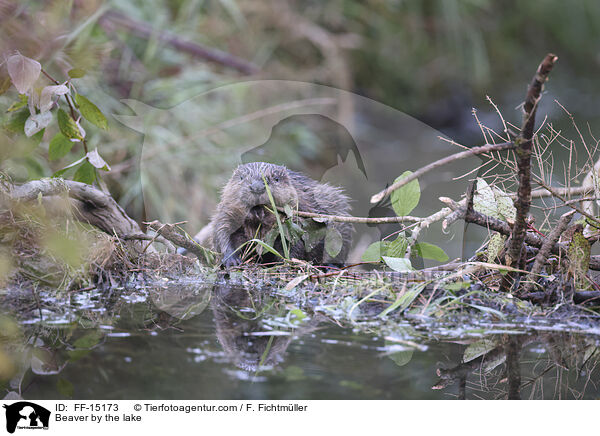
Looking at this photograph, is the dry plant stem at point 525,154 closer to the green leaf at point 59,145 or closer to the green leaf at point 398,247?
the green leaf at point 398,247

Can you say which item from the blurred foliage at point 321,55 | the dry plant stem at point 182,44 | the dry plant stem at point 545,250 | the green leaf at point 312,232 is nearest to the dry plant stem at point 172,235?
the green leaf at point 312,232

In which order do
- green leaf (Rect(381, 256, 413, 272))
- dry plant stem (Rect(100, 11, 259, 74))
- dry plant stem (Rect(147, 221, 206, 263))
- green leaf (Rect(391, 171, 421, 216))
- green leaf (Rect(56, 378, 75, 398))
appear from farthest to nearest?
1. dry plant stem (Rect(100, 11, 259, 74))
2. dry plant stem (Rect(147, 221, 206, 263))
3. green leaf (Rect(391, 171, 421, 216))
4. green leaf (Rect(381, 256, 413, 272))
5. green leaf (Rect(56, 378, 75, 398))

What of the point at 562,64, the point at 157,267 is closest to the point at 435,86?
the point at 562,64

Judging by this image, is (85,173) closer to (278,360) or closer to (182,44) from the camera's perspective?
(278,360)

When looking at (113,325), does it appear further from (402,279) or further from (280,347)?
(402,279)

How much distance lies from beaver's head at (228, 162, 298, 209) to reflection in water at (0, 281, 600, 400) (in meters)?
0.62

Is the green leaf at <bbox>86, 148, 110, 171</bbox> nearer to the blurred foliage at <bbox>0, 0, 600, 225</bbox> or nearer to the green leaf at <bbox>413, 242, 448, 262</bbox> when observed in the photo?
the green leaf at <bbox>413, 242, 448, 262</bbox>

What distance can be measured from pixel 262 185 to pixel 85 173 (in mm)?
587

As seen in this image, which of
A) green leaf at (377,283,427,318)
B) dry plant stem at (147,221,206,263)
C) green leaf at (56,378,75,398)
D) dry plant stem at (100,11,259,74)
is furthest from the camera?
dry plant stem at (100,11,259,74)

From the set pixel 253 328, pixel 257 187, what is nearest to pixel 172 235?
pixel 257 187

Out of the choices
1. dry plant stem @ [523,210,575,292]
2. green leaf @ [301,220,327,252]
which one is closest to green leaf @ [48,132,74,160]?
green leaf @ [301,220,327,252]

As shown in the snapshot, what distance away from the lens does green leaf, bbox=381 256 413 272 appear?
1.76 metres

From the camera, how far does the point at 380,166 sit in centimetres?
423

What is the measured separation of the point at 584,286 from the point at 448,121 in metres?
4.29
